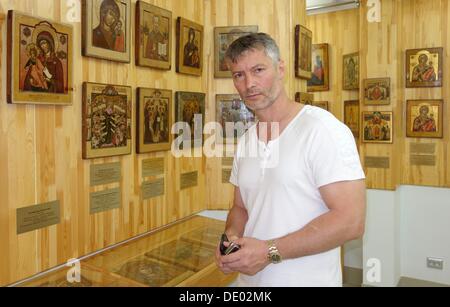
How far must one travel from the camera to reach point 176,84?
11.0 ft

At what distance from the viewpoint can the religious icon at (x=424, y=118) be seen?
5.49 m

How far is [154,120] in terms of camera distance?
3.08 m

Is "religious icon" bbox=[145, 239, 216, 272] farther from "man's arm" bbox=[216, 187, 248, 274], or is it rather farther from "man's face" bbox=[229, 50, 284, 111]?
"man's face" bbox=[229, 50, 284, 111]

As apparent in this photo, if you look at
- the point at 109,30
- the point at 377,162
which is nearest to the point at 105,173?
the point at 109,30

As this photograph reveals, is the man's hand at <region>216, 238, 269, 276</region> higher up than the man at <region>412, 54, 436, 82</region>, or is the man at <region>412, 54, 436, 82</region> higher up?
the man at <region>412, 54, 436, 82</region>

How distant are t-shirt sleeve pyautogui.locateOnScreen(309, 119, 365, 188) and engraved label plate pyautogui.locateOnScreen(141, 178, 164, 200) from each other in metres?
1.72

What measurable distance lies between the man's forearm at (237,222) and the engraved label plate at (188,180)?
4.62 ft

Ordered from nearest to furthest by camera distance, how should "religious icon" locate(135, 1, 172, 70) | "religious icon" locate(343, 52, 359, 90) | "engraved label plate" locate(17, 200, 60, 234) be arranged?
"engraved label plate" locate(17, 200, 60, 234), "religious icon" locate(135, 1, 172, 70), "religious icon" locate(343, 52, 359, 90)

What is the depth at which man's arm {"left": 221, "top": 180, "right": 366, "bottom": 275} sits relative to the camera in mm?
1530

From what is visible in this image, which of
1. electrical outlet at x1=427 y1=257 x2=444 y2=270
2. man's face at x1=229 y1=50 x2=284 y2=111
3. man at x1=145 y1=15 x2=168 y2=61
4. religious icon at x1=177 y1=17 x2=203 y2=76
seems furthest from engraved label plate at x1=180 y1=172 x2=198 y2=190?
electrical outlet at x1=427 y1=257 x2=444 y2=270

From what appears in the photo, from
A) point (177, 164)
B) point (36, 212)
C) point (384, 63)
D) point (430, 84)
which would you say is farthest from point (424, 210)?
point (36, 212)

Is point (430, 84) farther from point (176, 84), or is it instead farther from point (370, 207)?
point (176, 84)

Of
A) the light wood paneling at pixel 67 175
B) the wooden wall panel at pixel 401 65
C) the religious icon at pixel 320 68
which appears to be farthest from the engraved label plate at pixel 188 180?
the religious icon at pixel 320 68

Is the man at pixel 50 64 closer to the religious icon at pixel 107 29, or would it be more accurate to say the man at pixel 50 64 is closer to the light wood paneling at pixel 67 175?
the light wood paneling at pixel 67 175
